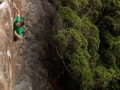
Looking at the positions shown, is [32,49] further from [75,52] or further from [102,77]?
[102,77]

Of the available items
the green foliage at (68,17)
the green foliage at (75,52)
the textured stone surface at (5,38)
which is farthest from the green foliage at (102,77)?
the textured stone surface at (5,38)

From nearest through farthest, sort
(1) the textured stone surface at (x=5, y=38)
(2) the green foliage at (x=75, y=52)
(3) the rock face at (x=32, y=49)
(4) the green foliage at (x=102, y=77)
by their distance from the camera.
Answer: (1) the textured stone surface at (x=5, y=38)
(2) the green foliage at (x=75, y=52)
(3) the rock face at (x=32, y=49)
(4) the green foliage at (x=102, y=77)

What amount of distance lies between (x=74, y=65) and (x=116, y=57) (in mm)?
3274

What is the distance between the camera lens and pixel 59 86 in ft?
39.8

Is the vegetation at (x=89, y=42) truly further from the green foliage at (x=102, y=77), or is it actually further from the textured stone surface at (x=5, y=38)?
the textured stone surface at (x=5, y=38)

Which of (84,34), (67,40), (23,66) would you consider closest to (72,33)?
(67,40)

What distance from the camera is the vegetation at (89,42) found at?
10031 mm

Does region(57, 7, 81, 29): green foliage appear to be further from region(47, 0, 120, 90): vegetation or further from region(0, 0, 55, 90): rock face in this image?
region(0, 0, 55, 90): rock face

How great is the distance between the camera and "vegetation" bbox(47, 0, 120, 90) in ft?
32.9

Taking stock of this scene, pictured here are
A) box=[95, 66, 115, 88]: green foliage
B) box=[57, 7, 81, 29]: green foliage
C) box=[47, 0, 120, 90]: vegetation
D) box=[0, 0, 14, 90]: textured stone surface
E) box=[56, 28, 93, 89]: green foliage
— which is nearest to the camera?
box=[0, 0, 14, 90]: textured stone surface

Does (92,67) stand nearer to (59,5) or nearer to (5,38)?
(59,5)

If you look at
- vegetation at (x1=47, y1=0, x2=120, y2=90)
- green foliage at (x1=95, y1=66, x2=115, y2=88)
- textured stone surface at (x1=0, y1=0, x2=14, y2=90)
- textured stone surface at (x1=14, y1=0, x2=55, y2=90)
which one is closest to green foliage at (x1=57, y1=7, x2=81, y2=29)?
vegetation at (x1=47, y1=0, x2=120, y2=90)

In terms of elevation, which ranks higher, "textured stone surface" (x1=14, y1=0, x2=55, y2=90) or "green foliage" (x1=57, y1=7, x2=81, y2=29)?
"green foliage" (x1=57, y1=7, x2=81, y2=29)

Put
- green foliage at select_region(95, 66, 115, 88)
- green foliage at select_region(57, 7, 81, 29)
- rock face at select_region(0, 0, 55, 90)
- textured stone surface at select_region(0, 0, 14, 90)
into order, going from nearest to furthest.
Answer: textured stone surface at select_region(0, 0, 14, 90)
rock face at select_region(0, 0, 55, 90)
green foliage at select_region(57, 7, 81, 29)
green foliage at select_region(95, 66, 115, 88)
